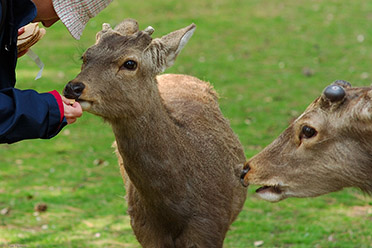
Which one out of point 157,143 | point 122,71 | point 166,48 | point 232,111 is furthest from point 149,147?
point 232,111

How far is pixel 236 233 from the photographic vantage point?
26.2ft

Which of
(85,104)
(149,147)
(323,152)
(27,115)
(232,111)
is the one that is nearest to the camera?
(27,115)

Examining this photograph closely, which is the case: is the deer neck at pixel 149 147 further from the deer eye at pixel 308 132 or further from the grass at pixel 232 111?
the deer eye at pixel 308 132

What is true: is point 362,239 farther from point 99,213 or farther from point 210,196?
point 99,213

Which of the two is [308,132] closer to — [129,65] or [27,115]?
[129,65]

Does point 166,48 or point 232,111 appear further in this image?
point 232,111

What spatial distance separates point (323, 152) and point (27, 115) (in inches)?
80.1

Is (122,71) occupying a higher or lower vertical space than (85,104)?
higher

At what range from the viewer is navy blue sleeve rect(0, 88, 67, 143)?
4324mm

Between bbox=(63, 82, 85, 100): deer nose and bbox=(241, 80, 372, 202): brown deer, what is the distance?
1.35 meters

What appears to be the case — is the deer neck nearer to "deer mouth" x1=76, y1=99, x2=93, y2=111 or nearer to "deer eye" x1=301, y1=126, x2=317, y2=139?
"deer mouth" x1=76, y1=99, x2=93, y2=111

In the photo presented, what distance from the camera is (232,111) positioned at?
477 inches

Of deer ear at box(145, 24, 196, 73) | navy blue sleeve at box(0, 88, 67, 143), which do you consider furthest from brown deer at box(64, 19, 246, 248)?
navy blue sleeve at box(0, 88, 67, 143)

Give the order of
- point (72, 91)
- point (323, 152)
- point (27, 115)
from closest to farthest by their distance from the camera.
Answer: point (27, 115)
point (323, 152)
point (72, 91)
